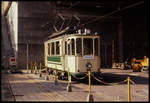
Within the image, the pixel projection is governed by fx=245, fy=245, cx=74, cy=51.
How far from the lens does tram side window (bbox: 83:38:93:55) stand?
14467mm

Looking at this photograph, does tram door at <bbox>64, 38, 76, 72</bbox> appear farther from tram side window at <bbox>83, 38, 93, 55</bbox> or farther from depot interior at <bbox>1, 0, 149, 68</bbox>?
depot interior at <bbox>1, 0, 149, 68</bbox>

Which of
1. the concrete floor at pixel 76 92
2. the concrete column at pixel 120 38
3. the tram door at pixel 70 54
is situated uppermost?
the concrete column at pixel 120 38

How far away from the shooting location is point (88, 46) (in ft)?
47.9

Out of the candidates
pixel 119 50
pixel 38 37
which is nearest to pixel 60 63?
pixel 38 37

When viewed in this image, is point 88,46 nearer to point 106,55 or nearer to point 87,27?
Answer: point 87,27

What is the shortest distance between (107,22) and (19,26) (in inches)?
483

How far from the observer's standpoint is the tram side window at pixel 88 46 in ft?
47.5

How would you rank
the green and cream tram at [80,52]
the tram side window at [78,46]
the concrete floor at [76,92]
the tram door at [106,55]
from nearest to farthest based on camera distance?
1. the concrete floor at [76,92]
2. the green and cream tram at [80,52]
3. the tram side window at [78,46]
4. the tram door at [106,55]

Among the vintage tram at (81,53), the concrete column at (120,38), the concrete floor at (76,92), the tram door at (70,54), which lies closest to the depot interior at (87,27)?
the concrete column at (120,38)

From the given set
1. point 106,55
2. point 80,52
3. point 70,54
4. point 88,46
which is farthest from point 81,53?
point 106,55

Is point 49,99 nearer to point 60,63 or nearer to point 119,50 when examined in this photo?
point 60,63

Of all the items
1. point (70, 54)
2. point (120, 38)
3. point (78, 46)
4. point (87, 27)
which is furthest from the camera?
point (120, 38)

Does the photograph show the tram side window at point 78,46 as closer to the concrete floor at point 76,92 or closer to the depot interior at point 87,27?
the concrete floor at point 76,92

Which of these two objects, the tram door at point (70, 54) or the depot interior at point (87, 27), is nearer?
the tram door at point (70, 54)
